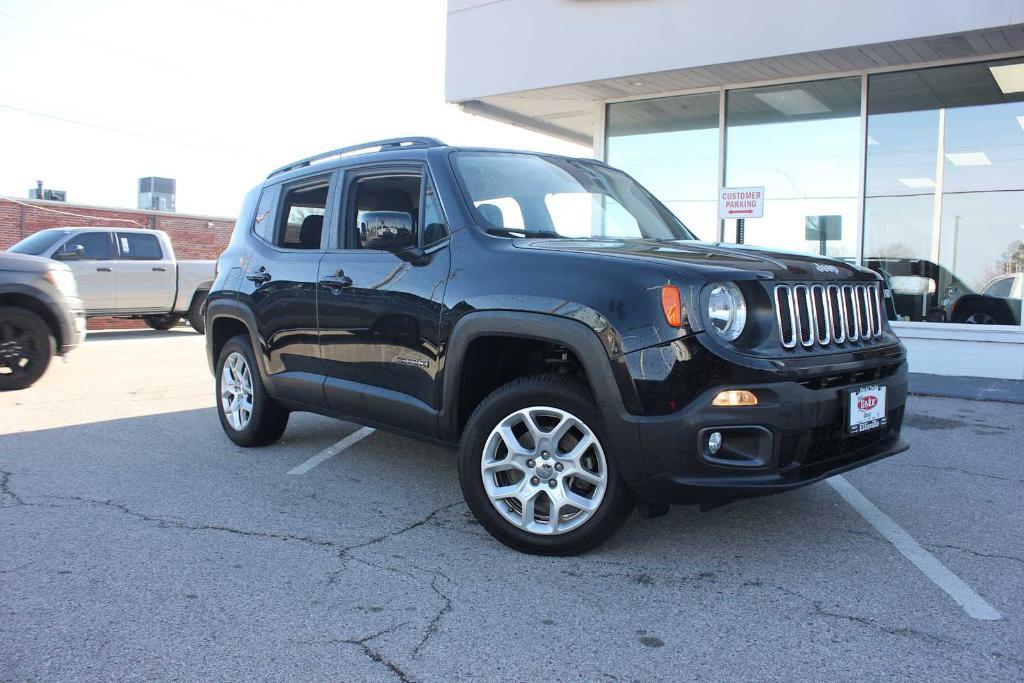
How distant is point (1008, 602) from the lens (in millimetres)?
3332

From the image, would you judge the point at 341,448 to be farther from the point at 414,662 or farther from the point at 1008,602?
the point at 1008,602

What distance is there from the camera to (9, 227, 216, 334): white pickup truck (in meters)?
14.6

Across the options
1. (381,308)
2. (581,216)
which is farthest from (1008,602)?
(381,308)

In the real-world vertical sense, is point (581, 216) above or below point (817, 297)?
above

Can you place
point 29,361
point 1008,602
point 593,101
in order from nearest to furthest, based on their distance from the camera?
point 1008,602, point 29,361, point 593,101

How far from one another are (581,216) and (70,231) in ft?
41.5

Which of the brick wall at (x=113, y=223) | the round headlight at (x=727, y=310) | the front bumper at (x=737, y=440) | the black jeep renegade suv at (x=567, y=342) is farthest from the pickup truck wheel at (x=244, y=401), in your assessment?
the brick wall at (x=113, y=223)

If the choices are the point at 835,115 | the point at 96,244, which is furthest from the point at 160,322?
the point at 835,115

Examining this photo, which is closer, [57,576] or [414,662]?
[414,662]

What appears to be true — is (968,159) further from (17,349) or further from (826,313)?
(17,349)

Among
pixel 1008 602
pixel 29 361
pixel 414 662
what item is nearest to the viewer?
pixel 414 662

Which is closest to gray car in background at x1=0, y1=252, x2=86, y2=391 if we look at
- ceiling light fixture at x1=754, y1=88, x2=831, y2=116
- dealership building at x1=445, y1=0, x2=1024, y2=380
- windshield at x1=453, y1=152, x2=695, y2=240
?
windshield at x1=453, y1=152, x2=695, y2=240

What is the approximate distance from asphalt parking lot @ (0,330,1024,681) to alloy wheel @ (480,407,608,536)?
0.69 feet

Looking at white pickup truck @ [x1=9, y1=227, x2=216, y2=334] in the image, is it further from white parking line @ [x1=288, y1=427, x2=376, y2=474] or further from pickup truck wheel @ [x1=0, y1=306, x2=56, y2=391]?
white parking line @ [x1=288, y1=427, x2=376, y2=474]
